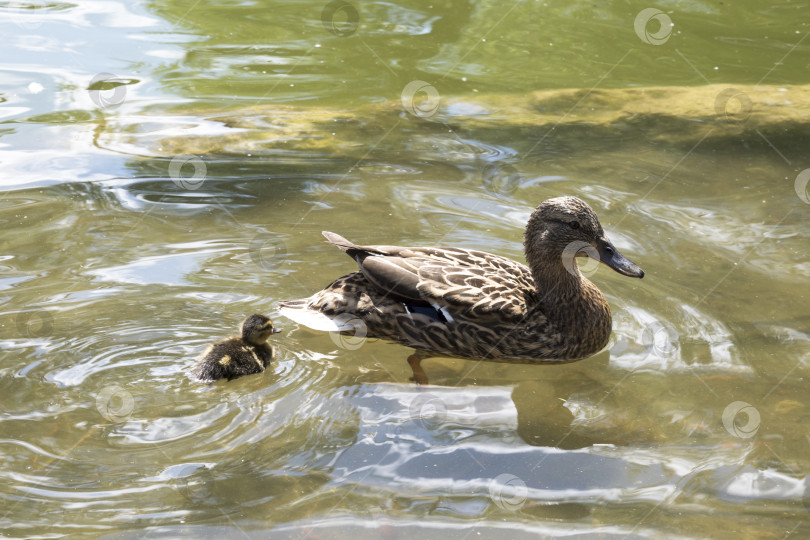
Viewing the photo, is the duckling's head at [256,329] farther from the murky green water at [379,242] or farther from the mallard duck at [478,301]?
the mallard duck at [478,301]

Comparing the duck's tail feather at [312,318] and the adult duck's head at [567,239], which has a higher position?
the adult duck's head at [567,239]

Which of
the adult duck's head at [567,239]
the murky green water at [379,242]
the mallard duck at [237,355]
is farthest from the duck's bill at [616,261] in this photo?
the mallard duck at [237,355]

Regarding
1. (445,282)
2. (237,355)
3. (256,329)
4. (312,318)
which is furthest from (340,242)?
(237,355)

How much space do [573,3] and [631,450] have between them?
8501 millimetres

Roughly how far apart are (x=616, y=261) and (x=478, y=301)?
0.93 metres

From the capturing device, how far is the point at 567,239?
19.6ft

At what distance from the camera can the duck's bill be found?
18.9ft

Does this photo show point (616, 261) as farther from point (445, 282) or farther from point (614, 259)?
point (445, 282)

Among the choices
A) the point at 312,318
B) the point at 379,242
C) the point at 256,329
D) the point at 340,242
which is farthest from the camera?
the point at 379,242

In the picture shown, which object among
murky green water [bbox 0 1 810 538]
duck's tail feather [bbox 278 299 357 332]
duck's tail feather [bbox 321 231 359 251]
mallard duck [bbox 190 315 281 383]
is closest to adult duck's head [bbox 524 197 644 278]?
murky green water [bbox 0 1 810 538]

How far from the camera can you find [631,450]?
476cm

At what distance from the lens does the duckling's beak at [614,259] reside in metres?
5.77

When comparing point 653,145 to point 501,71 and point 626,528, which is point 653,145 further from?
point 626,528

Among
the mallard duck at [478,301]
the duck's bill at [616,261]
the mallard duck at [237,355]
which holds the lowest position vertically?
the mallard duck at [237,355]
